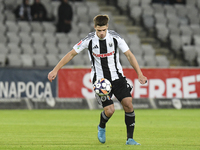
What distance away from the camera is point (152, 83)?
48.1 ft

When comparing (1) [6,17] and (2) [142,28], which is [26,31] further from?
(2) [142,28]

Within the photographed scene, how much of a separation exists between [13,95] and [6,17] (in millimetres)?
4698

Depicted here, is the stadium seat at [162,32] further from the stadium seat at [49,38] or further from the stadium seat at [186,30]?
the stadium seat at [49,38]

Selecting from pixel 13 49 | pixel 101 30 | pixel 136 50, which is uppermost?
pixel 101 30

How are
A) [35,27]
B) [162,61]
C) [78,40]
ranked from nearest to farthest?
[78,40] < [162,61] < [35,27]

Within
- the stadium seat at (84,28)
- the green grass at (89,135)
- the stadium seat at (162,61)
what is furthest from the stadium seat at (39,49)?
the green grass at (89,135)

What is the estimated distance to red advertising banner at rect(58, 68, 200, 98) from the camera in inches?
570

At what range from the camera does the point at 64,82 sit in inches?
570

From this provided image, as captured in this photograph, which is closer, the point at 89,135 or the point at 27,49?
the point at 89,135

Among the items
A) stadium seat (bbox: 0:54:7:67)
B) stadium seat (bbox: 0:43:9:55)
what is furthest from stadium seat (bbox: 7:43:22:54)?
stadium seat (bbox: 0:54:7:67)

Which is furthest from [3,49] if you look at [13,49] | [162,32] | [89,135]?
[89,135]

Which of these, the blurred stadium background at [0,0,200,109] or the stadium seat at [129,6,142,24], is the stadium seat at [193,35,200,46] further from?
the stadium seat at [129,6,142,24]

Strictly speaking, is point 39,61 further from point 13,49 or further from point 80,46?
point 80,46

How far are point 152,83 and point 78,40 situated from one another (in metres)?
3.91
